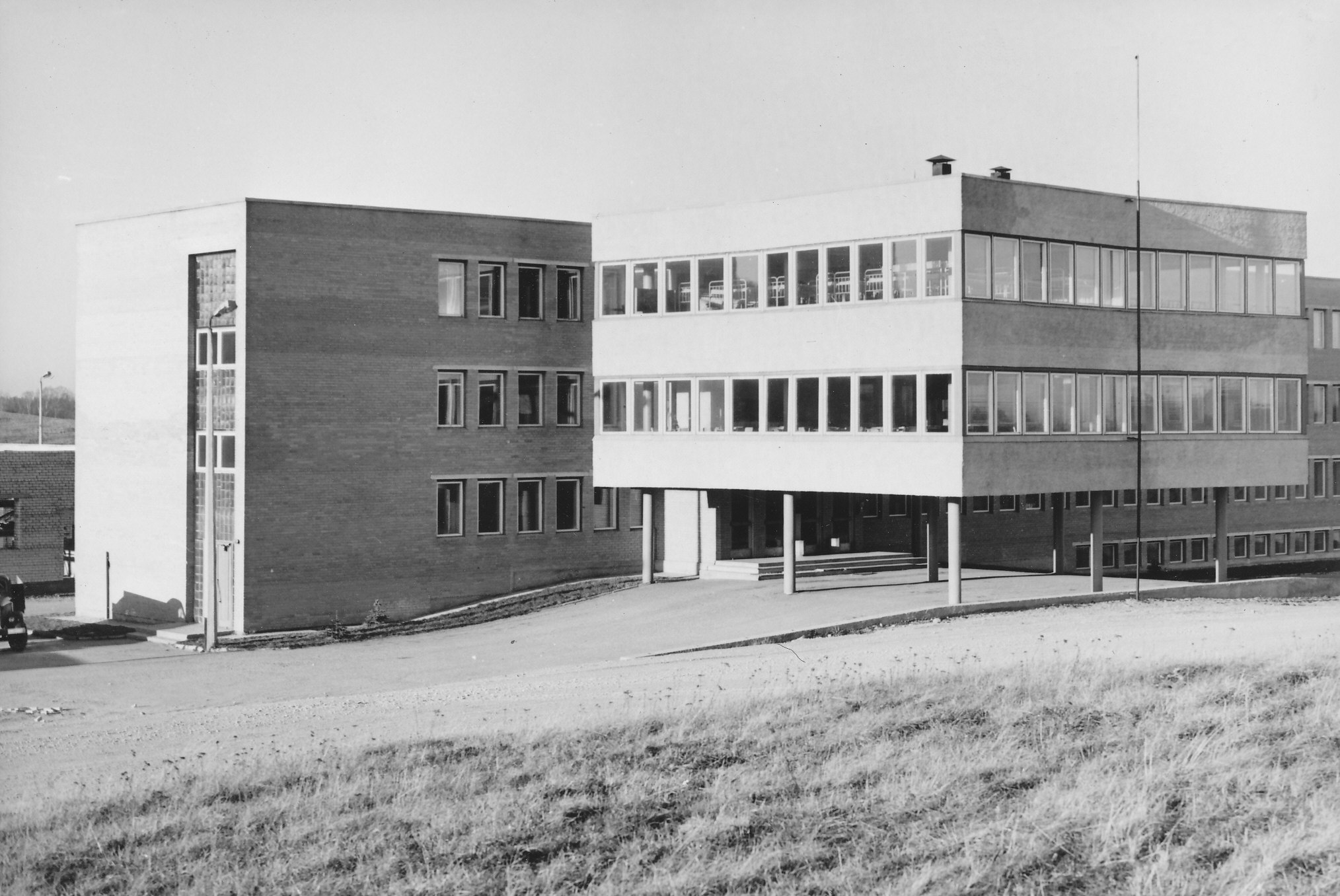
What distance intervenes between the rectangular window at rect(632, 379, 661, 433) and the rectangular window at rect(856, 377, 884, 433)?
5.42 metres

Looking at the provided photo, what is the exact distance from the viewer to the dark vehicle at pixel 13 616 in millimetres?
30734

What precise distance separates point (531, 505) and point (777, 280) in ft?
32.6

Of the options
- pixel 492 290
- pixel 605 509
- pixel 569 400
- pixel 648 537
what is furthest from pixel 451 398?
pixel 648 537

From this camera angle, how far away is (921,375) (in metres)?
29.2

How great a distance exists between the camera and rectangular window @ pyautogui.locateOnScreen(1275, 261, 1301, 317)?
3397cm

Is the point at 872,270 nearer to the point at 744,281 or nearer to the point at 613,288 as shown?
the point at 744,281

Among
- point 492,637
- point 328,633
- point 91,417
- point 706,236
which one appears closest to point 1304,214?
point 706,236

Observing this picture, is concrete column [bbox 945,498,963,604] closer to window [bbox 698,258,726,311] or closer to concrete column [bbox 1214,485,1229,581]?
window [bbox 698,258,726,311]

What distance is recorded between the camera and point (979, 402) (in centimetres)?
2912

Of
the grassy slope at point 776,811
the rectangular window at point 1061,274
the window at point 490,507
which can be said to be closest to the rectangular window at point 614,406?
the window at point 490,507

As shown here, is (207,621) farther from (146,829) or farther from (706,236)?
(146,829)

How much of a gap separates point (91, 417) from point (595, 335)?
13.7 metres

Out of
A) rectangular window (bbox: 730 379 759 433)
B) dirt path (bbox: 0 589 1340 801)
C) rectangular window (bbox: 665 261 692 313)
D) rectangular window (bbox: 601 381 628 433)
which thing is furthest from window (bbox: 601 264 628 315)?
dirt path (bbox: 0 589 1340 801)

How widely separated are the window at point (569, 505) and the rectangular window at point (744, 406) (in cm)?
734
